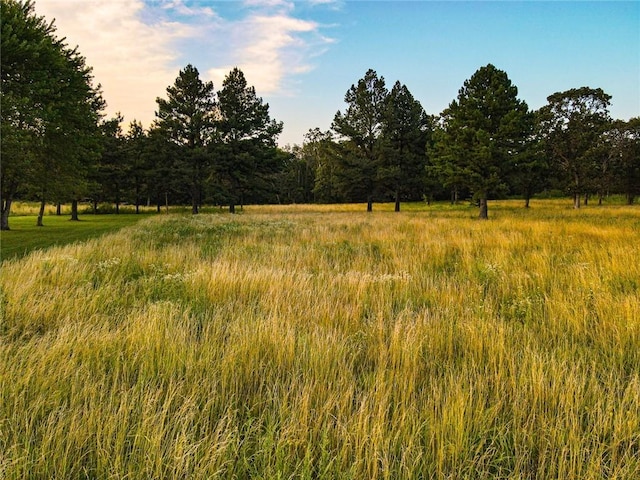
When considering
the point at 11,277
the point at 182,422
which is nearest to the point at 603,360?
the point at 182,422

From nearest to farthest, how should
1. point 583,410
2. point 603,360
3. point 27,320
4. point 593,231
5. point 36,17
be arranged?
point 583,410
point 603,360
point 27,320
point 593,231
point 36,17

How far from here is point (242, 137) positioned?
38125mm

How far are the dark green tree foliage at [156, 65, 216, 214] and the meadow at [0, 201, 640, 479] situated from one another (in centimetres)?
3247

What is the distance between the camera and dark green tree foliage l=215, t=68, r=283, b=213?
1422 inches

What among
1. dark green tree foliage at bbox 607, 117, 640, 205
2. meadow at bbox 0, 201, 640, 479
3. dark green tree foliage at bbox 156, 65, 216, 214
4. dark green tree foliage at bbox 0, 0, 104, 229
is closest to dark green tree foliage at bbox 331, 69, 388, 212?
dark green tree foliage at bbox 156, 65, 216, 214

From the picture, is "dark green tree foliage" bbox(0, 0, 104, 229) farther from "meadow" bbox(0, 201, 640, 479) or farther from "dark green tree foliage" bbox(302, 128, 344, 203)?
"dark green tree foliage" bbox(302, 128, 344, 203)

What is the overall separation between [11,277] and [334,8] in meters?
13.7

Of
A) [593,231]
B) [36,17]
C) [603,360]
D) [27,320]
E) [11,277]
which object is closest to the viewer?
[603,360]

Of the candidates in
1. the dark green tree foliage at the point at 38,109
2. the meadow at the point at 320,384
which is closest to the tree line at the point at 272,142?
the dark green tree foliage at the point at 38,109

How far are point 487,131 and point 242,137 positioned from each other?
25488 mm

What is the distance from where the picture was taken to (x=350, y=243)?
1136cm

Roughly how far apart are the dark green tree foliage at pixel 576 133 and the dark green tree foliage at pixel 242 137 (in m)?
32.3

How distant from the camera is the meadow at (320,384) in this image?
181 centimetres

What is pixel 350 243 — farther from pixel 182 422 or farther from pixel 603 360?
pixel 182 422
